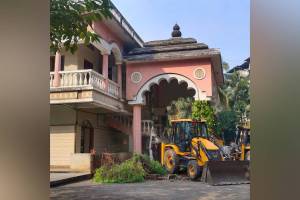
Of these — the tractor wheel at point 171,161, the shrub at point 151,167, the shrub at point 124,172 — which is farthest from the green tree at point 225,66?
the shrub at point 124,172

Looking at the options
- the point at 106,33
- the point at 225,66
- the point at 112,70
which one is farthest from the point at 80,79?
the point at 225,66

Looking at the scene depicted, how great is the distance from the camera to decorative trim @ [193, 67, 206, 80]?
36.1ft

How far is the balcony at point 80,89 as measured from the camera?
31.8 feet

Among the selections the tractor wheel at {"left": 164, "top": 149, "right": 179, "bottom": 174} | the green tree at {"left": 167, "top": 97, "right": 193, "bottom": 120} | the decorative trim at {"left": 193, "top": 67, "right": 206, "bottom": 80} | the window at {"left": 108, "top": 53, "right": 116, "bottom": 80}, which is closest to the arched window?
the window at {"left": 108, "top": 53, "right": 116, "bottom": 80}

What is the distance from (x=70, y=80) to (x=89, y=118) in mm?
1865

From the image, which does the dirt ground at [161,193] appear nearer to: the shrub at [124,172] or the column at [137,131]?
the shrub at [124,172]

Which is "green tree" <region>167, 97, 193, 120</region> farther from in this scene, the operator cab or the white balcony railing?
the white balcony railing

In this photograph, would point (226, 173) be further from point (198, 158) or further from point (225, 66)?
point (225, 66)

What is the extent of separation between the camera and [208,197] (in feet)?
19.2

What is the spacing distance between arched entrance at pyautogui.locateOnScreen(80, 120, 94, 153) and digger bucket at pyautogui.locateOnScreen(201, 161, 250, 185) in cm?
459

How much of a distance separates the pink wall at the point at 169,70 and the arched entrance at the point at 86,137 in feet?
5.16

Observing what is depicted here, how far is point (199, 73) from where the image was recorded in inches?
435
